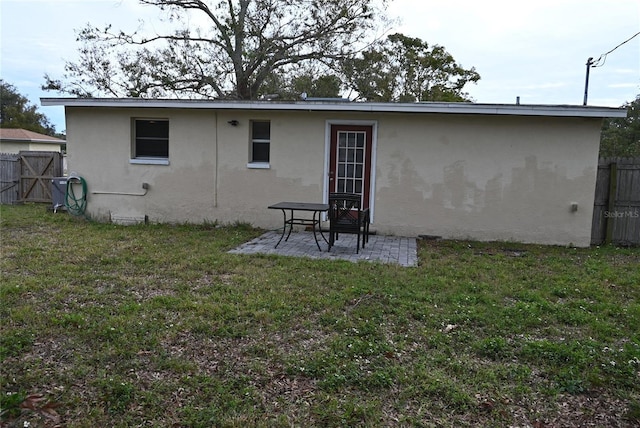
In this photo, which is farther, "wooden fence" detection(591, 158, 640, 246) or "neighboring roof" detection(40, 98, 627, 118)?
"wooden fence" detection(591, 158, 640, 246)

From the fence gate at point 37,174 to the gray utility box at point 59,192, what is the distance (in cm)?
269

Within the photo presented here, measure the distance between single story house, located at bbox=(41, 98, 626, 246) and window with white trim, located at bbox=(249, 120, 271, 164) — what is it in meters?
0.03

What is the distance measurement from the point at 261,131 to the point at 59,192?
4.96 metres

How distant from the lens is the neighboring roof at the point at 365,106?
7582 mm

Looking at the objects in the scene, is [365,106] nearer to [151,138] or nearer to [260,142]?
[260,142]

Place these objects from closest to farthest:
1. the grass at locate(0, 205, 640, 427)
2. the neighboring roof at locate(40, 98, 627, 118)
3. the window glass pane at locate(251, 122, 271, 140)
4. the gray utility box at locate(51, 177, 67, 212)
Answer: the grass at locate(0, 205, 640, 427) → the neighboring roof at locate(40, 98, 627, 118) → the window glass pane at locate(251, 122, 271, 140) → the gray utility box at locate(51, 177, 67, 212)

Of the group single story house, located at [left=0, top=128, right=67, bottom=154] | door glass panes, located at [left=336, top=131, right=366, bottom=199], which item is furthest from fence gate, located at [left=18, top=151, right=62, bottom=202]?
single story house, located at [left=0, top=128, right=67, bottom=154]

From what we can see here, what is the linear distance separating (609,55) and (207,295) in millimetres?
6283

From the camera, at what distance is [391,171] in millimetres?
8516

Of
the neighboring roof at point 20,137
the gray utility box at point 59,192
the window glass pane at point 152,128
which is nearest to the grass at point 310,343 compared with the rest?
the window glass pane at point 152,128

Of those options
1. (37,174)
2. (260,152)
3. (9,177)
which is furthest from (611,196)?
(9,177)

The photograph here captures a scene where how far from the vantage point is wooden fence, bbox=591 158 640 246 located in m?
8.18

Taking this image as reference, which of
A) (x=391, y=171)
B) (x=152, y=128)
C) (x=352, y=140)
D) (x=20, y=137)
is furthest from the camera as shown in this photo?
(x=20, y=137)

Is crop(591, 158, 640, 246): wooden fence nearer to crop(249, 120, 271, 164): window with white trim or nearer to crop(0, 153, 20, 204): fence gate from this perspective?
crop(249, 120, 271, 164): window with white trim
